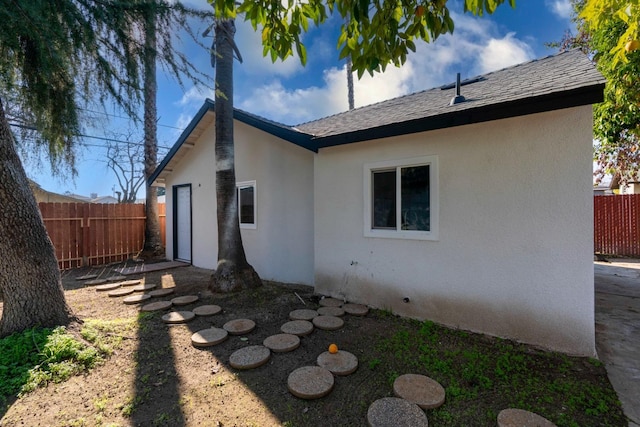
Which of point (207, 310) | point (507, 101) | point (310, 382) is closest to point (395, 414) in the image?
point (310, 382)

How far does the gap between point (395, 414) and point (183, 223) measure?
9.65m

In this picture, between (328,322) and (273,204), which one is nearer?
(328,322)

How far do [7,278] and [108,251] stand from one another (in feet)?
24.7

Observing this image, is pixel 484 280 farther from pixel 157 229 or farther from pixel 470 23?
pixel 157 229

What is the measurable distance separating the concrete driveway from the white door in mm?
10279

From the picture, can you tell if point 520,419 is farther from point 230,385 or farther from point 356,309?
point 356,309

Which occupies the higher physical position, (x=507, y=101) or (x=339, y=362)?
(x=507, y=101)

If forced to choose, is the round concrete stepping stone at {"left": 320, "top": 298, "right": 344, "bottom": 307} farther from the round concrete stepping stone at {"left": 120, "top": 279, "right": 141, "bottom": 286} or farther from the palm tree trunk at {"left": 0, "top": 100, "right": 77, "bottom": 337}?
the round concrete stepping stone at {"left": 120, "top": 279, "right": 141, "bottom": 286}

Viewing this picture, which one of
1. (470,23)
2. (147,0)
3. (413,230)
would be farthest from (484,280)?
(470,23)

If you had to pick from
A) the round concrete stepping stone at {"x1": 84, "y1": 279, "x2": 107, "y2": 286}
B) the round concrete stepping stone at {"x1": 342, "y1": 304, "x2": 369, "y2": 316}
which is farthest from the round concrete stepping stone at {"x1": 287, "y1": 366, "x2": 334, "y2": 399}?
the round concrete stepping stone at {"x1": 84, "y1": 279, "x2": 107, "y2": 286}

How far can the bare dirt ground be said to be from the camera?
8.29ft

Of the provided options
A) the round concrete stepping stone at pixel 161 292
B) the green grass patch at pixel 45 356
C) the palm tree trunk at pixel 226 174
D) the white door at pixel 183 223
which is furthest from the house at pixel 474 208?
the white door at pixel 183 223

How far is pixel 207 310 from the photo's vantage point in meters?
5.09

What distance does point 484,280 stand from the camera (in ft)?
13.5
